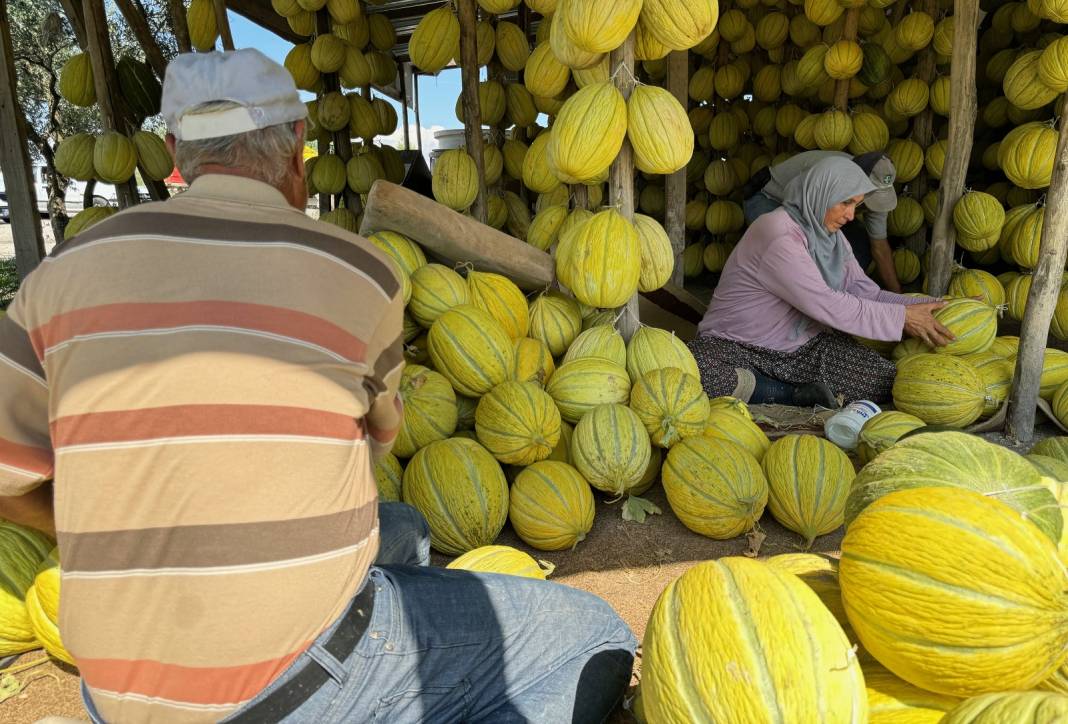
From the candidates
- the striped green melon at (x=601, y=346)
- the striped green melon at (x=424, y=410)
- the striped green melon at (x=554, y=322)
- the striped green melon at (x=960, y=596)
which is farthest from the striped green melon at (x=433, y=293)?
the striped green melon at (x=960, y=596)

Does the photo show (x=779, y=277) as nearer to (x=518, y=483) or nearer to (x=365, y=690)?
(x=518, y=483)

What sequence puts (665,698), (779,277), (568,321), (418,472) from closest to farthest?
(665,698), (418,472), (568,321), (779,277)

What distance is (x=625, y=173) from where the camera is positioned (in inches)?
149

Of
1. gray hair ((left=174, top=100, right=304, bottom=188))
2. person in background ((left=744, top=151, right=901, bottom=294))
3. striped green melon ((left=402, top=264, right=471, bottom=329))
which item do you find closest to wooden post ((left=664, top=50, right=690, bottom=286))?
person in background ((left=744, top=151, right=901, bottom=294))

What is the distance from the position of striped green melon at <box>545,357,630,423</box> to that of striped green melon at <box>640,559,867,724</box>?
2.05 m

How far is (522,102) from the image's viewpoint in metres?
5.28

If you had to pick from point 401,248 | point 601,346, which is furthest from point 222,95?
point 601,346

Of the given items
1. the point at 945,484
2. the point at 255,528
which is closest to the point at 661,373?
the point at 945,484

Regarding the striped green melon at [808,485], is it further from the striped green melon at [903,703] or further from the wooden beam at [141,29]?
the wooden beam at [141,29]

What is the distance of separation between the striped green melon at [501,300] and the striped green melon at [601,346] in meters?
0.33

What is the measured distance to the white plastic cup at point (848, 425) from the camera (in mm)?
3816

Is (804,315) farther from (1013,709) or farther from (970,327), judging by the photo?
(1013,709)

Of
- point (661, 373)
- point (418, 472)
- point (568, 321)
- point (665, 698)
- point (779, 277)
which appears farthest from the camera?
point (779, 277)

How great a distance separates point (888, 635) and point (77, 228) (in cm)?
508
